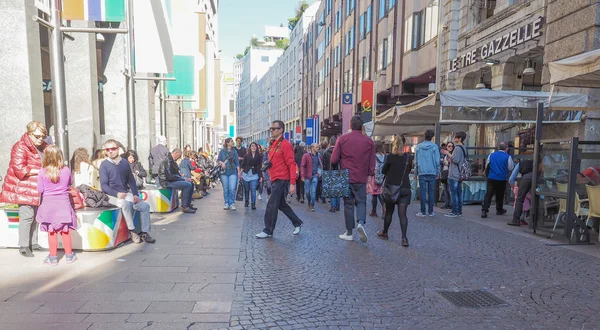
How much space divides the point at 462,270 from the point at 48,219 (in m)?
5.12

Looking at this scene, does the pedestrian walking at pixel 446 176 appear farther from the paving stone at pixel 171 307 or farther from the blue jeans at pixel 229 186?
Answer: the paving stone at pixel 171 307

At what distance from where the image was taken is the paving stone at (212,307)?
11.8 feet

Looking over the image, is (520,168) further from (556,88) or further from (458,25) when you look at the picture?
(458,25)

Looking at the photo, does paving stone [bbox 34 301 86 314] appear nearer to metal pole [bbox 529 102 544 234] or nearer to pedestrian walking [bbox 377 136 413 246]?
pedestrian walking [bbox 377 136 413 246]

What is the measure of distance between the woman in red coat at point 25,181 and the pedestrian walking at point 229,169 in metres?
4.72

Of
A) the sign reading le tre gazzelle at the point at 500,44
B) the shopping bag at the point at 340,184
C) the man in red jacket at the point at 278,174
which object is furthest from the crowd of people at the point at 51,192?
the sign reading le tre gazzelle at the point at 500,44

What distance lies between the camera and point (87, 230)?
5.50m

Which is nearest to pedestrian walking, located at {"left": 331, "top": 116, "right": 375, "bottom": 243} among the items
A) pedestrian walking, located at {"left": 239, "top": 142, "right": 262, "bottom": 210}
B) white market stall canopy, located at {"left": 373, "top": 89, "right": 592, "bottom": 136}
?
pedestrian walking, located at {"left": 239, "top": 142, "right": 262, "bottom": 210}

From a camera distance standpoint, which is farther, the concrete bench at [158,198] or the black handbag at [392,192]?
the concrete bench at [158,198]

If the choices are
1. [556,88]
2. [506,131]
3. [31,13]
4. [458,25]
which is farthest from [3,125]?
[458,25]

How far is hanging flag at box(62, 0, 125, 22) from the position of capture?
698cm

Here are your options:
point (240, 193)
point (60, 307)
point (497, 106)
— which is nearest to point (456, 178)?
point (497, 106)

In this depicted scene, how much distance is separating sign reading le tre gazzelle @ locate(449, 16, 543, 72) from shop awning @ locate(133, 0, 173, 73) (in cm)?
1077

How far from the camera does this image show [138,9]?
11.2 m
